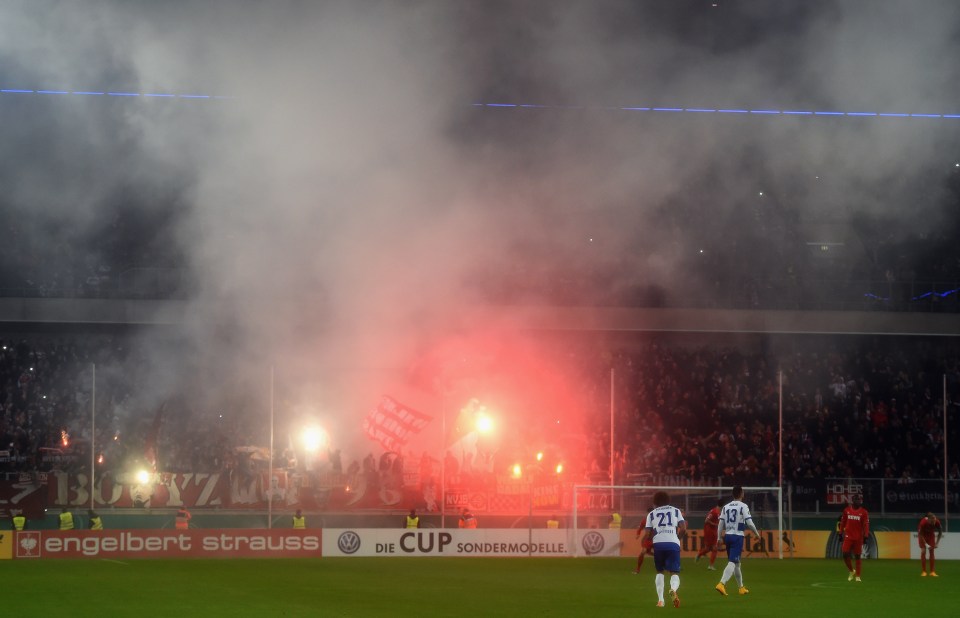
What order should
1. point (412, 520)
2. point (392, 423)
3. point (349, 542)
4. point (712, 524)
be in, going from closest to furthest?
point (712, 524)
point (349, 542)
point (412, 520)
point (392, 423)

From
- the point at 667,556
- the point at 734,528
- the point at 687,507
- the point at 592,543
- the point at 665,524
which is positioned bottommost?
the point at 592,543

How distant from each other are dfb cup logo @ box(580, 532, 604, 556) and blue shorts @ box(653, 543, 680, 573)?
10.3m

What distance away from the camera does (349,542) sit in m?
22.0

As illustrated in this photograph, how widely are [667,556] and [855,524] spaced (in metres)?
6.66

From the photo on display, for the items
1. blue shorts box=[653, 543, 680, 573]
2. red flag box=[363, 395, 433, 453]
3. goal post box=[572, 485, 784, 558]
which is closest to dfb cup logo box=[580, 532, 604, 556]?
goal post box=[572, 485, 784, 558]

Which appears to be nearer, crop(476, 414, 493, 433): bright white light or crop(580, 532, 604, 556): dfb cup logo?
crop(580, 532, 604, 556): dfb cup logo

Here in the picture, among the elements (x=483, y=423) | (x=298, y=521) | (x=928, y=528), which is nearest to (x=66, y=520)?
(x=298, y=521)

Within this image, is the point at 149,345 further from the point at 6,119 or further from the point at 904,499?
the point at 904,499

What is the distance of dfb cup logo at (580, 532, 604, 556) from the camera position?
22.7 meters

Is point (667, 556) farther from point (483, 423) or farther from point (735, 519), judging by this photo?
point (483, 423)

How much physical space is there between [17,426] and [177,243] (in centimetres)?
610

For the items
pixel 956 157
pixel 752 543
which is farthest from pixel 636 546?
pixel 956 157

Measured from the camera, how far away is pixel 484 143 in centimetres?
2247

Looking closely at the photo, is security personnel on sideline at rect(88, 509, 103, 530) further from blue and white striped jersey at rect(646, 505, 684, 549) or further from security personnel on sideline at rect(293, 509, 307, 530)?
blue and white striped jersey at rect(646, 505, 684, 549)
